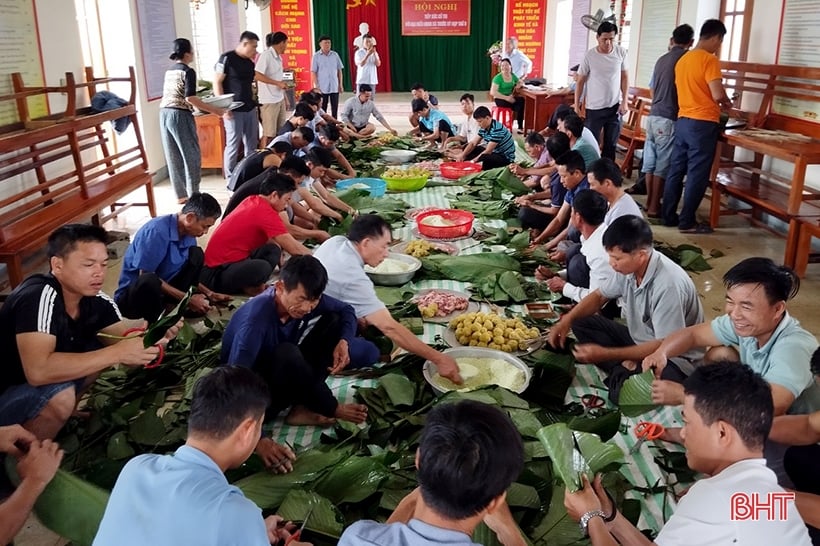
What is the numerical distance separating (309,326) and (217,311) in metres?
1.35

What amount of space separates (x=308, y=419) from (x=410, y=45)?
17322mm

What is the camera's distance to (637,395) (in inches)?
101

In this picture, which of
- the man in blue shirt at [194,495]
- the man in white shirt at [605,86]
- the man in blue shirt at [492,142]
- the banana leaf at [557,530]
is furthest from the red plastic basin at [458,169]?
the man in blue shirt at [194,495]

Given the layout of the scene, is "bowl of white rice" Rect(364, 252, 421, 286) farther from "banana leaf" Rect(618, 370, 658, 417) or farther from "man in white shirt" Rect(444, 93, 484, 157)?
"man in white shirt" Rect(444, 93, 484, 157)

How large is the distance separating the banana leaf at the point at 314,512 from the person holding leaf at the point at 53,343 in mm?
861

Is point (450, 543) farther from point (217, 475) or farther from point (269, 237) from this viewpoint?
point (269, 237)

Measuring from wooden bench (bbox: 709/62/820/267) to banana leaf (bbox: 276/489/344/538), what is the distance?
4.10m

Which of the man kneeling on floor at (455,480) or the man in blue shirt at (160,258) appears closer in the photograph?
the man kneeling on floor at (455,480)

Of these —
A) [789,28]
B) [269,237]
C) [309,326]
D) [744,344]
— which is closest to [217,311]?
[269,237]

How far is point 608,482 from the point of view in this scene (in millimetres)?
2225

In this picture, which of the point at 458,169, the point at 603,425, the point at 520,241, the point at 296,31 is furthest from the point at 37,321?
the point at 296,31

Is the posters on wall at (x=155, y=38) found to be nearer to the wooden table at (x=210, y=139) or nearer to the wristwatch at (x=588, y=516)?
the wooden table at (x=210, y=139)

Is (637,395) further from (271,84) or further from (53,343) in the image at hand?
(271,84)

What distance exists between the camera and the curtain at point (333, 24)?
58.2ft
